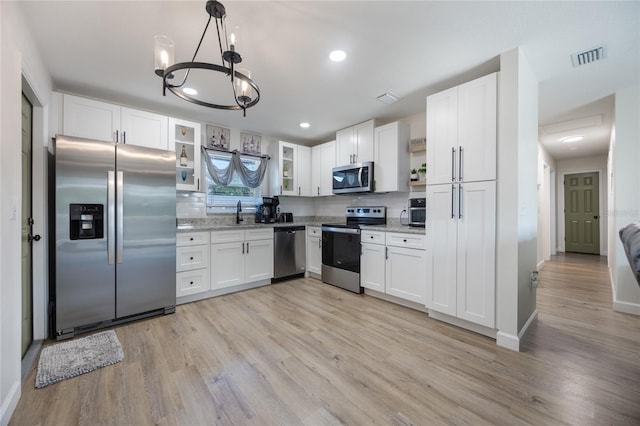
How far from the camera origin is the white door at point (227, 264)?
3.41m

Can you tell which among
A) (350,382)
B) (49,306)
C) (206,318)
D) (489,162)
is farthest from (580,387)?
(49,306)

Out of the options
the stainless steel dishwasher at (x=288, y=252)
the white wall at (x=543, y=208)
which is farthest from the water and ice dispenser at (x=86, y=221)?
the white wall at (x=543, y=208)

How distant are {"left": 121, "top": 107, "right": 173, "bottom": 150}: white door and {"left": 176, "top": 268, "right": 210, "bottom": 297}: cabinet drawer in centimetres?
159

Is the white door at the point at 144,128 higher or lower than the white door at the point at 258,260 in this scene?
higher

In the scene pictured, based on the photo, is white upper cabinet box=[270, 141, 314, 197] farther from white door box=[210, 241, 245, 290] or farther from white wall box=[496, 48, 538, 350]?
Result: white wall box=[496, 48, 538, 350]

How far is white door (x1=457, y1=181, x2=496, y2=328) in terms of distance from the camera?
7.59 ft

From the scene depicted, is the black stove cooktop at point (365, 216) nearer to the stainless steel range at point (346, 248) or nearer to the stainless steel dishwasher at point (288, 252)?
the stainless steel range at point (346, 248)

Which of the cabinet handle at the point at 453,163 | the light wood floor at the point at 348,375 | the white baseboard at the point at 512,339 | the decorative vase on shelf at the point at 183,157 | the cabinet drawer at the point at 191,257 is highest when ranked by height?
the decorative vase on shelf at the point at 183,157

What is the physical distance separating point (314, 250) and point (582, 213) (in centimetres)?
713

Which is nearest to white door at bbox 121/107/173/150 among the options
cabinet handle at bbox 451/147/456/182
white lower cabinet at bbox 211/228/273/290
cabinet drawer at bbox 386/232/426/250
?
white lower cabinet at bbox 211/228/273/290

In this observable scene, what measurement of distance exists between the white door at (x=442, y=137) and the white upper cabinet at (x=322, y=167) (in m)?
1.86

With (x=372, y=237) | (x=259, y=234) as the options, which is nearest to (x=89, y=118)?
(x=259, y=234)

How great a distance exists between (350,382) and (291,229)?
2724 millimetres

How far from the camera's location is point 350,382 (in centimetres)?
174
